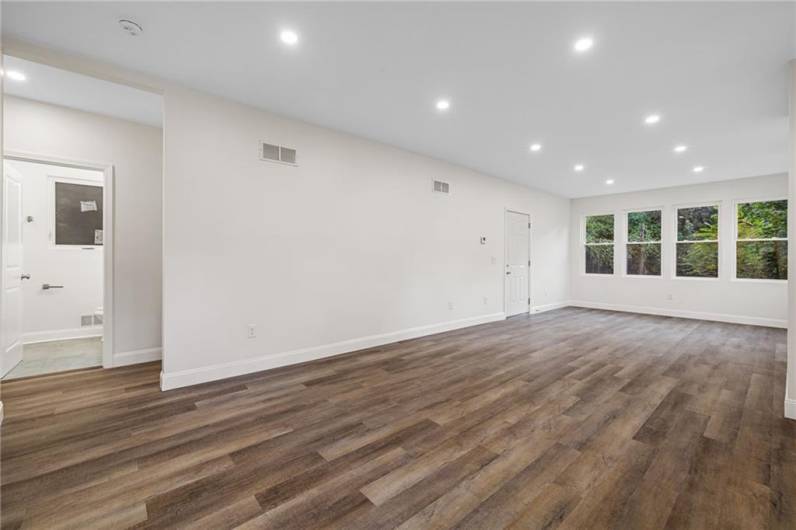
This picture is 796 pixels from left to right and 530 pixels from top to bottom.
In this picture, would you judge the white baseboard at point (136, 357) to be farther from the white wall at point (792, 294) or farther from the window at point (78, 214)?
the white wall at point (792, 294)

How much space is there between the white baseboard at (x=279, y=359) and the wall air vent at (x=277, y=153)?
2117 millimetres

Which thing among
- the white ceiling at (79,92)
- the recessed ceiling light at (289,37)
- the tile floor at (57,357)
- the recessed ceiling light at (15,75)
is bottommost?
the tile floor at (57,357)

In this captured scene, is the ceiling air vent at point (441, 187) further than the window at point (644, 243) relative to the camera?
No

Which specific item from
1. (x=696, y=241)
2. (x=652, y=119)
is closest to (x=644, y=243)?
(x=696, y=241)

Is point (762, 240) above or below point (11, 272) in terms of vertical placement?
above

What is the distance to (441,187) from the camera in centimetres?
528

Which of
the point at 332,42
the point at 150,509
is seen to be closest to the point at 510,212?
the point at 332,42

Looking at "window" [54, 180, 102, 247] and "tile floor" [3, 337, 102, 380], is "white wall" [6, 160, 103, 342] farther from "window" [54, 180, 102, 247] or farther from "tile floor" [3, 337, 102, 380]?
"tile floor" [3, 337, 102, 380]

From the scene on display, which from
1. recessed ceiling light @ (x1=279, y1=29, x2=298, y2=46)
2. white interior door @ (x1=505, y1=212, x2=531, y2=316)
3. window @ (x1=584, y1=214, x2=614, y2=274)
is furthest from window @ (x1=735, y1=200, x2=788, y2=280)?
recessed ceiling light @ (x1=279, y1=29, x2=298, y2=46)

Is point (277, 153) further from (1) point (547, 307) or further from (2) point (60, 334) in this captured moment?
(1) point (547, 307)

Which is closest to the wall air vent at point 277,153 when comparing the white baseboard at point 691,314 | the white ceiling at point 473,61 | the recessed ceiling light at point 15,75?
the white ceiling at point 473,61

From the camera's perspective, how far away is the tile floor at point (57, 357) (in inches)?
134

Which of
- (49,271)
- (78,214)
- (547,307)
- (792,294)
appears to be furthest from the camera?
(547,307)

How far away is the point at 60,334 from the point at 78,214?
1.70m
